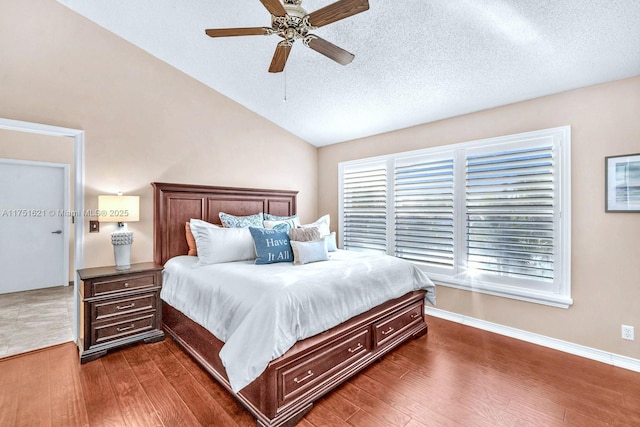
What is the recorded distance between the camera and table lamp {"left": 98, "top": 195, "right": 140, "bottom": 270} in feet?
9.32

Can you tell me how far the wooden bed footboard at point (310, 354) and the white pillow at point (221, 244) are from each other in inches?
23.2

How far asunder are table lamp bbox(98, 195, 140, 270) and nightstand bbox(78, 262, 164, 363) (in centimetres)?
12

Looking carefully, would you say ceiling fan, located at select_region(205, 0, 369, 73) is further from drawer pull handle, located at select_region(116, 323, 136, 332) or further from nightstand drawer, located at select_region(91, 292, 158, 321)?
drawer pull handle, located at select_region(116, 323, 136, 332)

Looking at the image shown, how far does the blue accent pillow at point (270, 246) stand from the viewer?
2.83 metres

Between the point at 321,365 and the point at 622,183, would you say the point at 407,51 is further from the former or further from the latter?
the point at 321,365

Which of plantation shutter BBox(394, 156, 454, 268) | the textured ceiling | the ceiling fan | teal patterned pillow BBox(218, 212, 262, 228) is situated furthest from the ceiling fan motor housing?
plantation shutter BBox(394, 156, 454, 268)

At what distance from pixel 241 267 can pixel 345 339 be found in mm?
1059

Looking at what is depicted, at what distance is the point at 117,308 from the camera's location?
8.93 ft

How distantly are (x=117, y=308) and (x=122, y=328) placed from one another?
7.9 inches

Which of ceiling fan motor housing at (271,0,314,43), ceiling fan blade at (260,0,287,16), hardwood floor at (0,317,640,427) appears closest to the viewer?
ceiling fan blade at (260,0,287,16)

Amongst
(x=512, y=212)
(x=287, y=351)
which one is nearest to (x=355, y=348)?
(x=287, y=351)

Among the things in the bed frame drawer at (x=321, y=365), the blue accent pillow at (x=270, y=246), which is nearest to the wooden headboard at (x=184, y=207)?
the blue accent pillow at (x=270, y=246)

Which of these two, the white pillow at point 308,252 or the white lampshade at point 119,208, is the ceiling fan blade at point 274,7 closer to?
the white pillow at point 308,252

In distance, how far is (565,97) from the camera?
9.04 feet
